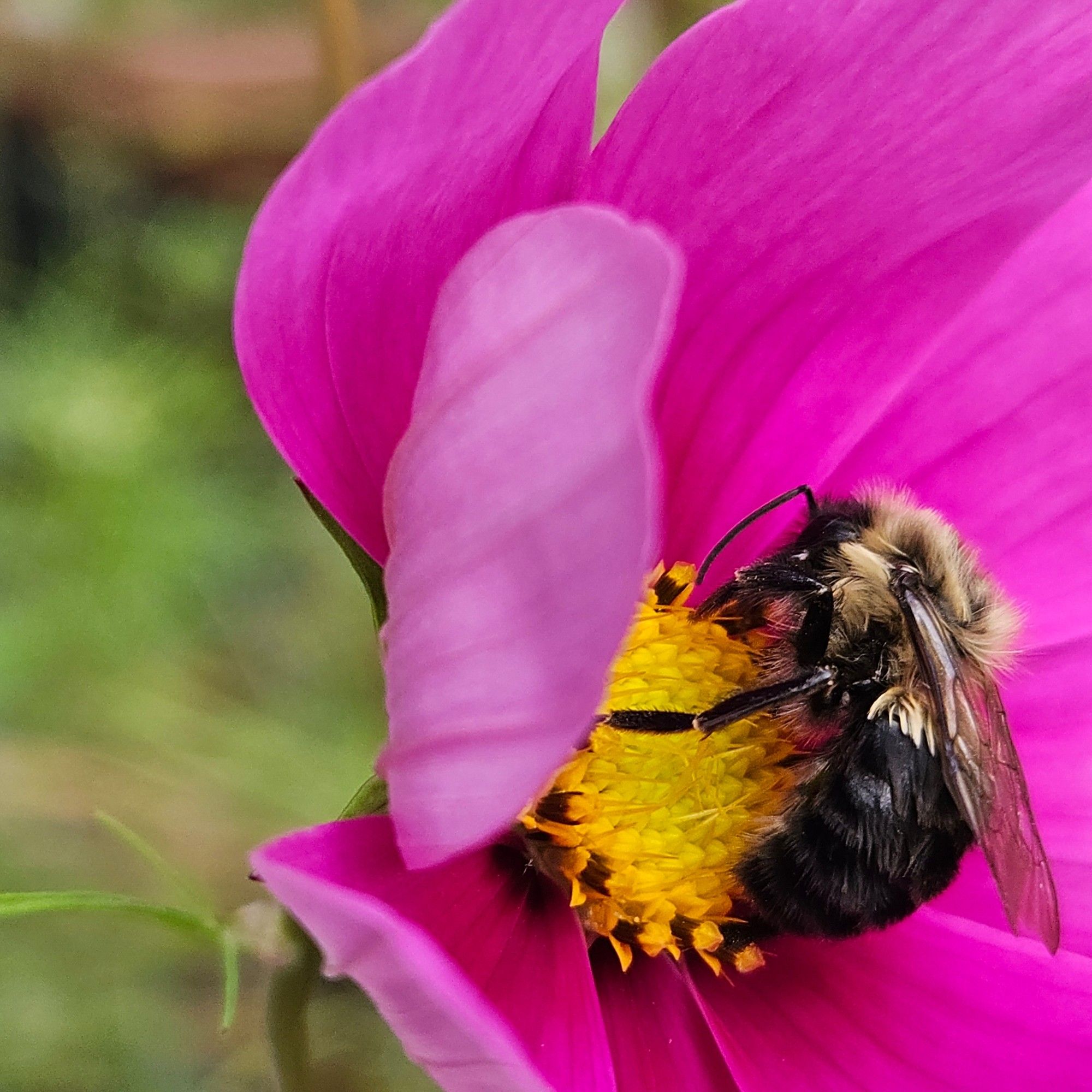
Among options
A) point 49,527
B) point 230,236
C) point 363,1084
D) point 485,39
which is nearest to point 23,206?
point 230,236

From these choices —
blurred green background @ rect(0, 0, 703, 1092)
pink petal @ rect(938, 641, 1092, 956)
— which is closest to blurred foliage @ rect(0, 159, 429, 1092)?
Result: blurred green background @ rect(0, 0, 703, 1092)

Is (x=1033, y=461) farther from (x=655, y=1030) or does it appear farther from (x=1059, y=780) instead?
(x=655, y=1030)

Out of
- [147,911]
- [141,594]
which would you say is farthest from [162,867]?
[141,594]

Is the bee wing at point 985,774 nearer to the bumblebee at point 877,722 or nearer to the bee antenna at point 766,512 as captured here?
the bumblebee at point 877,722

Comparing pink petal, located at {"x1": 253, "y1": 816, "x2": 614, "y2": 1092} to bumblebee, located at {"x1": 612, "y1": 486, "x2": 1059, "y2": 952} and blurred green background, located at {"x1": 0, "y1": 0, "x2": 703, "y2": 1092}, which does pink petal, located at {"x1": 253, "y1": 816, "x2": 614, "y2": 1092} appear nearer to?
bumblebee, located at {"x1": 612, "y1": 486, "x2": 1059, "y2": 952}

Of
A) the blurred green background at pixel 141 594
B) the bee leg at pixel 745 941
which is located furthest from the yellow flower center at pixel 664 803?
the blurred green background at pixel 141 594

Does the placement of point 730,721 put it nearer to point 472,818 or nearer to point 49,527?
point 472,818

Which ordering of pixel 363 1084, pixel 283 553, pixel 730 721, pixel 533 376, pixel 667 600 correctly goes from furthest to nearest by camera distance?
pixel 283 553 → pixel 363 1084 → pixel 667 600 → pixel 730 721 → pixel 533 376
